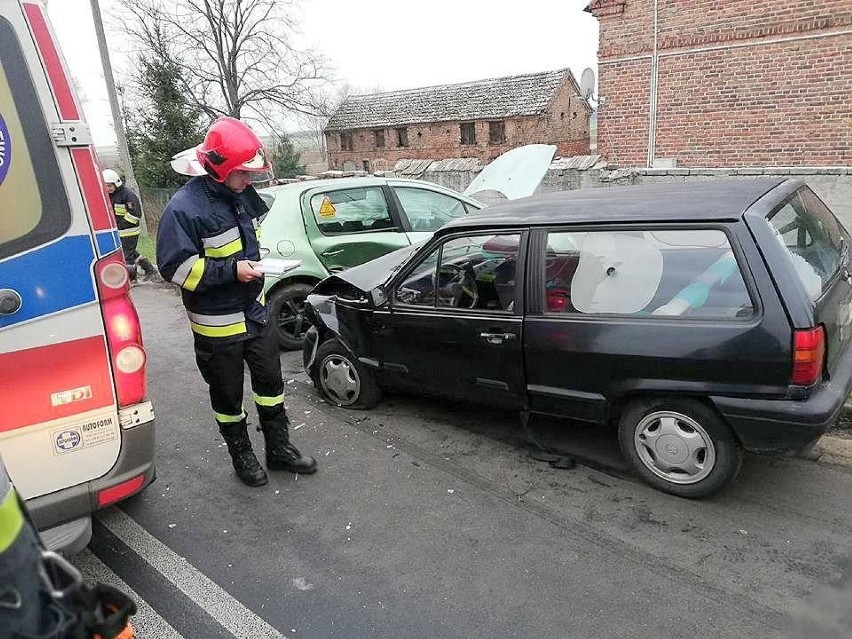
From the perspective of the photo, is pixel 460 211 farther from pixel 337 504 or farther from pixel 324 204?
pixel 337 504

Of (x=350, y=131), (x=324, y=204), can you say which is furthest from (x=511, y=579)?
(x=350, y=131)

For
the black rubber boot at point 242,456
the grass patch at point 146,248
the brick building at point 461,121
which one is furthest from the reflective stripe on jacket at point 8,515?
the brick building at point 461,121

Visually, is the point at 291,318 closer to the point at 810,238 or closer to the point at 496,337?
the point at 496,337

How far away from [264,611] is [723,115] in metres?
10.7

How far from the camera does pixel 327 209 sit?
620 cm

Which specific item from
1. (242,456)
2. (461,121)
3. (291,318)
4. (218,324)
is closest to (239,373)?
(218,324)

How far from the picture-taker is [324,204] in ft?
20.4

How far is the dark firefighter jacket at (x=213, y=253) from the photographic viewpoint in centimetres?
313

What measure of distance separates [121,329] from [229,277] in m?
0.70

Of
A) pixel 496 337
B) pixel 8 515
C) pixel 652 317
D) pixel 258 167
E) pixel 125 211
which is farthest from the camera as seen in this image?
pixel 125 211

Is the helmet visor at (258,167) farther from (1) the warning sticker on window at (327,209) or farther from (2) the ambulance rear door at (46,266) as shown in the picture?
(1) the warning sticker on window at (327,209)

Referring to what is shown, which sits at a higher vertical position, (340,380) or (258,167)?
(258,167)

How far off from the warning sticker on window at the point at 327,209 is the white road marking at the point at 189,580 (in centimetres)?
356

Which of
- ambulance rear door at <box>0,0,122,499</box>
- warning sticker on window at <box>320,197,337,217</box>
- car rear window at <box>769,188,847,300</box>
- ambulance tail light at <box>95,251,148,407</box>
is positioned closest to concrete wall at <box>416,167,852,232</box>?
warning sticker on window at <box>320,197,337,217</box>
